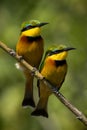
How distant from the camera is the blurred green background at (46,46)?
450cm

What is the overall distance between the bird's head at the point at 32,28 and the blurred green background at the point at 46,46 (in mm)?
860

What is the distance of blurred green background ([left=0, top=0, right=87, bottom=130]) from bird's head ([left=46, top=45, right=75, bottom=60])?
33.1 inches

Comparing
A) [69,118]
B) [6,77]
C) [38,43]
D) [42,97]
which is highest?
[38,43]

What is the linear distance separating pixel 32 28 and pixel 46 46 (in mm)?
1471

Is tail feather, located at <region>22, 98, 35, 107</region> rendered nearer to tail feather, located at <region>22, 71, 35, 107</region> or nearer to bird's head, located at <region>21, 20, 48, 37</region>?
tail feather, located at <region>22, 71, 35, 107</region>

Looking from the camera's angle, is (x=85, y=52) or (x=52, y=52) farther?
(x=85, y=52)

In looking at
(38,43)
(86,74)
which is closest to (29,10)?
(86,74)

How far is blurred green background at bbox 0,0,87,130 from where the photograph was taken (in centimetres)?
450

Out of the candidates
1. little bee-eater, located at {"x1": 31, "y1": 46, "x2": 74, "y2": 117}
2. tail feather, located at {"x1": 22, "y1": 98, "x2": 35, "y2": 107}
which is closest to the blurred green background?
little bee-eater, located at {"x1": 31, "y1": 46, "x2": 74, "y2": 117}

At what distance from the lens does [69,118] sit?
4.66m

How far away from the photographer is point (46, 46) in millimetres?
4887

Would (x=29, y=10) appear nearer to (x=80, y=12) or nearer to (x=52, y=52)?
(x=80, y=12)

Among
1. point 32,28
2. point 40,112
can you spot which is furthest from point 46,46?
point 40,112

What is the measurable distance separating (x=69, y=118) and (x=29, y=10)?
1152 millimetres
